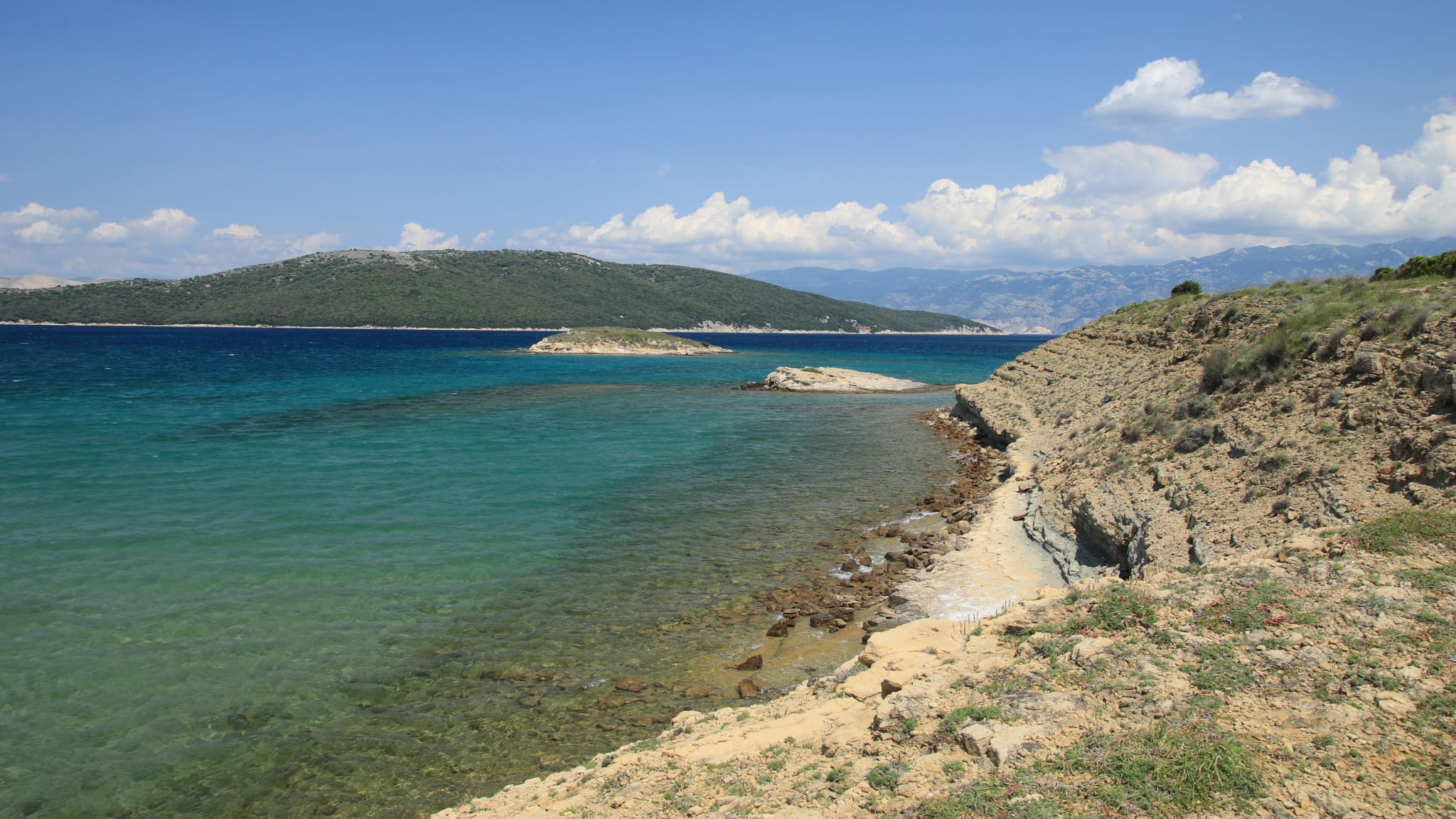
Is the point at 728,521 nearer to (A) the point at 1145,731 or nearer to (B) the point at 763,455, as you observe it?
(B) the point at 763,455

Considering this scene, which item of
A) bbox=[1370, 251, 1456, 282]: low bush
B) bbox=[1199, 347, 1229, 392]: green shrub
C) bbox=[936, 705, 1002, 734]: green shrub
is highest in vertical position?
bbox=[1370, 251, 1456, 282]: low bush

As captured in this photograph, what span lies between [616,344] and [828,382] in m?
60.9

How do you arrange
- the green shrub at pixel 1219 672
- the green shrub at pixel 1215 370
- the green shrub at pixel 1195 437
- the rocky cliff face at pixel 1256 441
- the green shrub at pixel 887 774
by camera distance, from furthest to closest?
1. the green shrub at pixel 1215 370
2. the green shrub at pixel 1195 437
3. the rocky cliff face at pixel 1256 441
4. the green shrub at pixel 1219 672
5. the green shrub at pixel 887 774

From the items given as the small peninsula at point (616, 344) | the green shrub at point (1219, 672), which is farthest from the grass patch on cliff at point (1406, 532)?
the small peninsula at point (616, 344)

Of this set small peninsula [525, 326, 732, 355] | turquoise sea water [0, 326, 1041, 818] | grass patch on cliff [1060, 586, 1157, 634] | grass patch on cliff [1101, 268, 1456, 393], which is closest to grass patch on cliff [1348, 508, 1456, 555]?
grass patch on cliff [1060, 586, 1157, 634]

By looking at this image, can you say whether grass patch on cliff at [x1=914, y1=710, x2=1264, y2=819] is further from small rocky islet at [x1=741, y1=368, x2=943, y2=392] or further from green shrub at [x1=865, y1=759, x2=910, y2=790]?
small rocky islet at [x1=741, y1=368, x2=943, y2=392]

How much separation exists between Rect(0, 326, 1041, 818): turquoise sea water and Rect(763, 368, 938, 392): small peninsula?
1018 inches

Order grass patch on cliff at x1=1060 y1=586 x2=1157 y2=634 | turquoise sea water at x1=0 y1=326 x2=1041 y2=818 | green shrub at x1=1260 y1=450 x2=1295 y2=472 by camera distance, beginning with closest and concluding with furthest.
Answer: grass patch on cliff at x1=1060 y1=586 x2=1157 y2=634 < turquoise sea water at x1=0 y1=326 x2=1041 y2=818 < green shrub at x1=1260 y1=450 x2=1295 y2=472

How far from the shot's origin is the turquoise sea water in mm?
9062

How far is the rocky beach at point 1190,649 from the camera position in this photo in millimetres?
5609

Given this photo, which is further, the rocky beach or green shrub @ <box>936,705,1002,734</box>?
green shrub @ <box>936,705,1002,734</box>

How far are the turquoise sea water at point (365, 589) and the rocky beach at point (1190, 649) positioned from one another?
5.63 ft

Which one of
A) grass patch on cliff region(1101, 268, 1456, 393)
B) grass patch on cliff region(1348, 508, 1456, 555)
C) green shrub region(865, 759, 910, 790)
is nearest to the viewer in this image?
green shrub region(865, 759, 910, 790)

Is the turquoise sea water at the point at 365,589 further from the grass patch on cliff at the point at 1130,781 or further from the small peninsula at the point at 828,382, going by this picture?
the small peninsula at the point at 828,382
